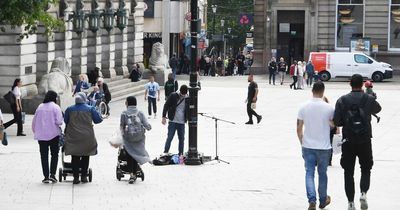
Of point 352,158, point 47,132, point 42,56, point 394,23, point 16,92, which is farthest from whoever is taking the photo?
point 394,23

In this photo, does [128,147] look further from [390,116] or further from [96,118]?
[390,116]

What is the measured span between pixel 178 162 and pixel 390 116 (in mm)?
17378

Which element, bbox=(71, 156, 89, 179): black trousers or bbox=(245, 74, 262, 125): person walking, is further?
bbox=(245, 74, 262, 125): person walking

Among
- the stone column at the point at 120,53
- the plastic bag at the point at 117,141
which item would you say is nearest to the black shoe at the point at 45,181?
the plastic bag at the point at 117,141

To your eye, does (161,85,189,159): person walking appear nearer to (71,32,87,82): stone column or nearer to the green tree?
(71,32,87,82): stone column

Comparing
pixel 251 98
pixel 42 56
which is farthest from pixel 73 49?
pixel 251 98

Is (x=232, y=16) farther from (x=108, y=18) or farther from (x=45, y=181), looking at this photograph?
(x=45, y=181)

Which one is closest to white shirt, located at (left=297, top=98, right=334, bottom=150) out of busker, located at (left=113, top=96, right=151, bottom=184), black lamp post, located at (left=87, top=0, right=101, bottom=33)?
busker, located at (left=113, top=96, right=151, bottom=184)

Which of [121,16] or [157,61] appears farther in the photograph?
[157,61]

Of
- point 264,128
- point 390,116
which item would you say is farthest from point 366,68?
point 264,128

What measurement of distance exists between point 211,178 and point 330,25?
52054mm

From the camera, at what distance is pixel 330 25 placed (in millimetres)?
69812

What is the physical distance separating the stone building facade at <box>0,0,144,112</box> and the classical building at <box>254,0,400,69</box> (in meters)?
17.1

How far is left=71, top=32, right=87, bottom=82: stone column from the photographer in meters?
43.2
